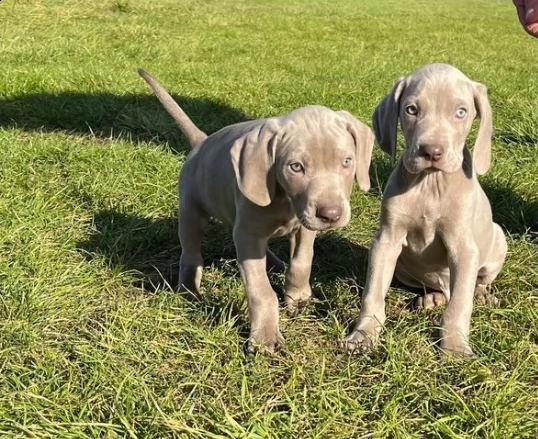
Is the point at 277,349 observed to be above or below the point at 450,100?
below

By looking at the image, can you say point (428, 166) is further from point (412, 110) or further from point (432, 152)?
point (412, 110)

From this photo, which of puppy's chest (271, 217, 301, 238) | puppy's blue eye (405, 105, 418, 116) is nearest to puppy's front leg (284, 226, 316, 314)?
puppy's chest (271, 217, 301, 238)

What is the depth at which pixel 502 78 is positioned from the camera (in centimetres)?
→ 1084

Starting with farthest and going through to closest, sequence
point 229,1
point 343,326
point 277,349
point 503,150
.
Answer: point 229,1
point 503,150
point 343,326
point 277,349

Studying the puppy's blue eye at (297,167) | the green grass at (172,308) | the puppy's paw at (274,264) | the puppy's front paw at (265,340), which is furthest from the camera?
the puppy's paw at (274,264)

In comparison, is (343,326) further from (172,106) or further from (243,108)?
(243,108)

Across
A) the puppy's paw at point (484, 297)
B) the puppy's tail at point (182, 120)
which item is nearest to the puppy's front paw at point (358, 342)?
the puppy's paw at point (484, 297)

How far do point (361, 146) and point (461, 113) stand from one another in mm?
463

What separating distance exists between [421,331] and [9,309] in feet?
6.57

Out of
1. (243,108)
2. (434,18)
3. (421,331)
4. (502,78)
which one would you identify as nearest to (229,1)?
(434,18)

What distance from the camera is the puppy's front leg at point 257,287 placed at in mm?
3195

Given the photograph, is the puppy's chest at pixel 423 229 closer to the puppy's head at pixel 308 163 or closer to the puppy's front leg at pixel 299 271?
the puppy's head at pixel 308 163

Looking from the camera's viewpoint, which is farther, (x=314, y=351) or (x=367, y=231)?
(x=367, y=231)

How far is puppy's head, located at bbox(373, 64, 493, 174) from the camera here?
2.91 metres
